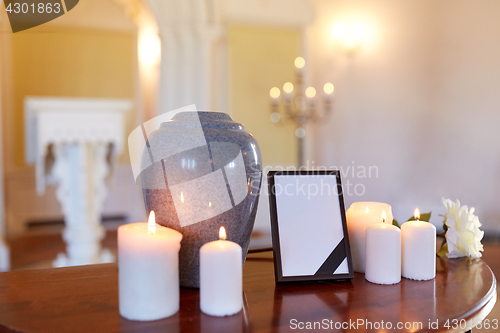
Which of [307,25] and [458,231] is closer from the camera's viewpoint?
[458,231]

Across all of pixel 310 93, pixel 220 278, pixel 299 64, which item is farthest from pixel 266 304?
pixel 299 64

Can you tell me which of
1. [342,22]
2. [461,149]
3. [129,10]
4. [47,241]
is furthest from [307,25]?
[47,241]

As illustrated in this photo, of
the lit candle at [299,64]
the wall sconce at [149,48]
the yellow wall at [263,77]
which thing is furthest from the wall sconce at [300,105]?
the wall sconce at [149,48]

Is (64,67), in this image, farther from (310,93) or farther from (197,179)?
(197,179)

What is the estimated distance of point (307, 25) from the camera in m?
3.76

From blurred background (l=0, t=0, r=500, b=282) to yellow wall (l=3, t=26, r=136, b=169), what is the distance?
0.04 feet

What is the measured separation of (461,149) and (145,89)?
11.1 feet

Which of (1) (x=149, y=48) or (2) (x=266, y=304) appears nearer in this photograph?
(2) (x=266, y=304)

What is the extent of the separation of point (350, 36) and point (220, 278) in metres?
3.38

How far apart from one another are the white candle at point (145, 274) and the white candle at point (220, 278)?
49 mm

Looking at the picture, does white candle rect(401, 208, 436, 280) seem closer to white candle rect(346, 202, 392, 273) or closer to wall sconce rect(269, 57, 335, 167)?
white candle rect(346, 202, 392, 273)

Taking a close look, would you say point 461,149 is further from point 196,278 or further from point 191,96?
point 196,278

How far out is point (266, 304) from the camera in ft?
2.00

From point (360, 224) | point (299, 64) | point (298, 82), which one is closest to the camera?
point (360, 224)
